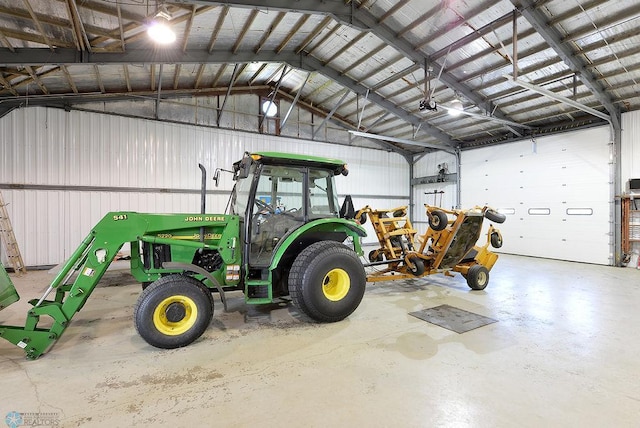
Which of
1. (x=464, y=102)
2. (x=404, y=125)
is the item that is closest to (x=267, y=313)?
(x=464, y=102)

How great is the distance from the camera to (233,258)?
12.0ft

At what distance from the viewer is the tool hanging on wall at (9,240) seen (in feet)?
23.1


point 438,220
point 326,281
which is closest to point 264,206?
point 326,281

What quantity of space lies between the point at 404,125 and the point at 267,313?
978cm

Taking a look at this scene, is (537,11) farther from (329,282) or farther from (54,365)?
(54,365)

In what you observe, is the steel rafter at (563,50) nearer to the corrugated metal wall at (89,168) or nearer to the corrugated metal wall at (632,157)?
the corrugated metal wall at (632,157)

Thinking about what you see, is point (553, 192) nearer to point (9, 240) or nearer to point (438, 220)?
point (438, 220)

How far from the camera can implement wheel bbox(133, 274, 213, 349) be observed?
308 cm

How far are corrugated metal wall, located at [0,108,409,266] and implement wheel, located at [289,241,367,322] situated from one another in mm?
6692

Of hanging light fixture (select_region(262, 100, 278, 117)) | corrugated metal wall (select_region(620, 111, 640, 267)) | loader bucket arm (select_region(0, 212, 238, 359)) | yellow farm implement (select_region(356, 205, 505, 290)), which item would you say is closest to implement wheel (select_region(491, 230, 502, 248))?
yellow farm implement (select_region(356, 205, 505, 290))

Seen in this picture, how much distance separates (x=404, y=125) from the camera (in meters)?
11.8

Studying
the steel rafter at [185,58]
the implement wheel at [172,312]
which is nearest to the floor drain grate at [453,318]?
the implement wheel at [172,312]

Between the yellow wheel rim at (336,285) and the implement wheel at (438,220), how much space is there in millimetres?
2502

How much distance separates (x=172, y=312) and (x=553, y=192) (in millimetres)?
11197
